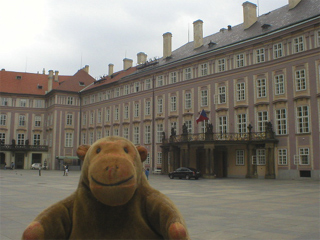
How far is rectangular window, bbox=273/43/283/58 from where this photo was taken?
33.4 m

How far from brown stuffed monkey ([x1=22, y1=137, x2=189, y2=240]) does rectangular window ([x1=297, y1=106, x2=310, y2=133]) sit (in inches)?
1190

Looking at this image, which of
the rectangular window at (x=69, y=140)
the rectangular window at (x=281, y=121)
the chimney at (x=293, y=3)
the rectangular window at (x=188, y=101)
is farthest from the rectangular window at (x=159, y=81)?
the rectangular window at (x=69, y=140)

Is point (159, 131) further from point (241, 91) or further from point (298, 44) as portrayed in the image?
point (298, 44)

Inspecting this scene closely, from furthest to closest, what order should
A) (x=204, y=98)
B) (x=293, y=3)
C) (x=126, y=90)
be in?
1. (x=126, y=90)
2. (x=204, y=98)
3. (x=293, y=3)

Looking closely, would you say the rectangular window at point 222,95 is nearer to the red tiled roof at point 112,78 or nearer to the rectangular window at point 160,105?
the rectangular window at point 160,105

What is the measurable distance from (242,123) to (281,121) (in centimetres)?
435

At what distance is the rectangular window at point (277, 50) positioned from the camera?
3344 cm

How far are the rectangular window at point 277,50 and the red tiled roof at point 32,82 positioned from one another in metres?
37.9

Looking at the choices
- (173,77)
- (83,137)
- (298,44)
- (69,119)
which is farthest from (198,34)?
(69,119)

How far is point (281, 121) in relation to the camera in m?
32.9

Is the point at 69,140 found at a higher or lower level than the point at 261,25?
lower

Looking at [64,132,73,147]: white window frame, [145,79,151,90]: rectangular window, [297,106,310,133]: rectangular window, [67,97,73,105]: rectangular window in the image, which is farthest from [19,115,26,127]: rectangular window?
[297,106,310,133]: rectangular window

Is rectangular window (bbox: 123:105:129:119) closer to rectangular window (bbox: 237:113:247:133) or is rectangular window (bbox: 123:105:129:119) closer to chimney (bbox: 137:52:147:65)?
chimney (bbox: 137:52:147:65)

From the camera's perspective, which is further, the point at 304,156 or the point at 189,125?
the point at 189,125
